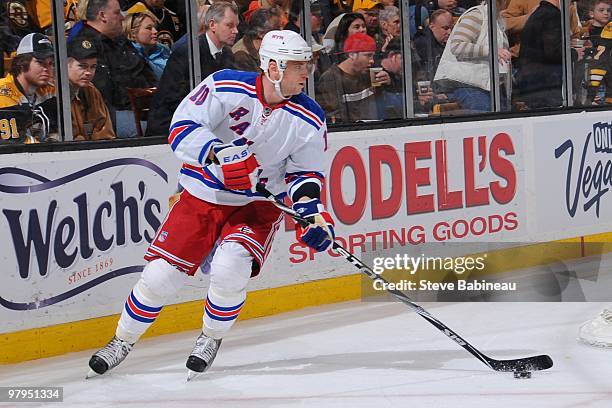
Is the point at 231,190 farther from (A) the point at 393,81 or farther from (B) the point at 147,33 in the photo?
(A) the point at 393,81

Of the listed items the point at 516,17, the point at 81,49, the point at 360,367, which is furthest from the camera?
the point at 516,17

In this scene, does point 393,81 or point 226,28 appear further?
point 393,81

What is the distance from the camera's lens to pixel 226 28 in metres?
5.45

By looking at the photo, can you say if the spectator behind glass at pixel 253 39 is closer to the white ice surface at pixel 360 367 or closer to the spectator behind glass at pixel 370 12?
the spectator behind glass at pixel 370 12

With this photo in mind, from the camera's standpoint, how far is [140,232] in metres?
4.77

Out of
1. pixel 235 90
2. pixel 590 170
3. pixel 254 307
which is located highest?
pixel 235 90

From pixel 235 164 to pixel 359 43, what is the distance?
8.26 feet

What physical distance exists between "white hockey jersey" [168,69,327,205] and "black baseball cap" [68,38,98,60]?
1.02 metres

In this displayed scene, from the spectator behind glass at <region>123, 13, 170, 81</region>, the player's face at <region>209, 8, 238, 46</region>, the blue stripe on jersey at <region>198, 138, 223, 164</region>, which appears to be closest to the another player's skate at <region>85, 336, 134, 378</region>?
the blue stripe on jersey at <region>198, 138, 223, 164</region>

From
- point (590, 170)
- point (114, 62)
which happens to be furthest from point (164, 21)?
point (590, 170)

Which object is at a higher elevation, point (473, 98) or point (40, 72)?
point (40, 72)

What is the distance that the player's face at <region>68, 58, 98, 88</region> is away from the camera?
189 inches

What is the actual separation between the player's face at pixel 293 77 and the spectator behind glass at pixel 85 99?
4.08 feet

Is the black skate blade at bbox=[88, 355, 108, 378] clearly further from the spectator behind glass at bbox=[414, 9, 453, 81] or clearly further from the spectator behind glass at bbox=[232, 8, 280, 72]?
the spectator behind glass at bbox=[414, 9, 453, 81]
